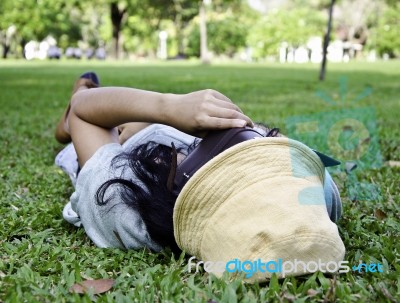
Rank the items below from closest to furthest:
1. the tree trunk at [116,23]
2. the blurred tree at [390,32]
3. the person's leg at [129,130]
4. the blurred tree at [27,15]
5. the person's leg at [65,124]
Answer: the person's leg at [129,130] → the person's leg at [65,124] → the tree trunk at [116,23] → the blurred tree at [27,15] → the blurred tree at [390,32]

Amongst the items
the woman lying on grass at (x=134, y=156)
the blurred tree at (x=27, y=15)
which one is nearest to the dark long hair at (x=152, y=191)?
the woman lying on grass at (x=134, y=156)

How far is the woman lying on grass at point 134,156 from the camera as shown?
175 cm

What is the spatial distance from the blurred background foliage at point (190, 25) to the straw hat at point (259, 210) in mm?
28421

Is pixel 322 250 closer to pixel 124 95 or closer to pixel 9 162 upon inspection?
pixel 124 95

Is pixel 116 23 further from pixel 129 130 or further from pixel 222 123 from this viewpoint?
pixel 222 123

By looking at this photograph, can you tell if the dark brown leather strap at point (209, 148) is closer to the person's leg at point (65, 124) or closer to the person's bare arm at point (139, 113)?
the person's bare arm at point (139, 113)

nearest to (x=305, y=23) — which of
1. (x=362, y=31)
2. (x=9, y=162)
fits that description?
(x=362, y=31)

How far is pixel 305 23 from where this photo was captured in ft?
129

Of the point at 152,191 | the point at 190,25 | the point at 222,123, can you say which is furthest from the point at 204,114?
the point at 190,25

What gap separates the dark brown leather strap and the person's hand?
0.07 feet

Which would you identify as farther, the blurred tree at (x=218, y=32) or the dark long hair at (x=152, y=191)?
the blurred tree at (x=218, y=32)

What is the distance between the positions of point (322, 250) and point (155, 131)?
951 millimetres

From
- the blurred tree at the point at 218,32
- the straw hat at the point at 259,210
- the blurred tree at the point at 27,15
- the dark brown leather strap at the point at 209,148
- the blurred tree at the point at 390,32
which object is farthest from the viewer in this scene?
the blurred tree at the point at 218,32

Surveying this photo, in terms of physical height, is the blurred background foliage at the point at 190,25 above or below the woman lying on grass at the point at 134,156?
below
